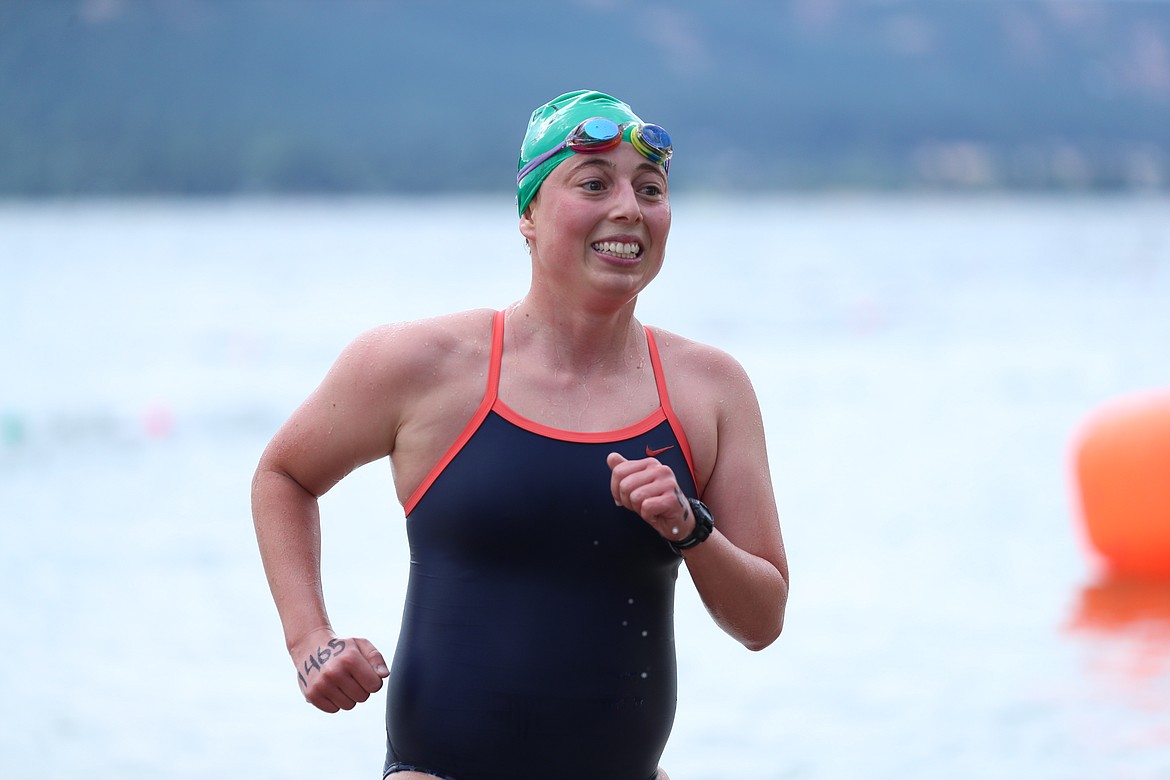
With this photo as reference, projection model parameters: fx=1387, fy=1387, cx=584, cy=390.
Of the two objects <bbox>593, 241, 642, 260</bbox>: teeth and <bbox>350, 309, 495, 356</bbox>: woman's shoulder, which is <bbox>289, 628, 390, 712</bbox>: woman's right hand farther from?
<bbox>593, 241, 642, 260</bbox>: teeth

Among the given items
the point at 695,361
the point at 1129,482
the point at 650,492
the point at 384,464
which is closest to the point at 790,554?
the point at 1129,482

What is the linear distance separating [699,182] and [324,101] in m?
27.9

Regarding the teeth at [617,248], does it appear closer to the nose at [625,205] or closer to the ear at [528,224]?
the nose at [625,205]

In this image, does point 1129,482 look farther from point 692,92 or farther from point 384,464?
point 692,92

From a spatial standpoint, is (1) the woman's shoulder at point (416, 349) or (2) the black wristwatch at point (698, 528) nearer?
(2) the black wristwatch at point (698, 528)

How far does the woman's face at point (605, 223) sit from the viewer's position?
2.36 metres

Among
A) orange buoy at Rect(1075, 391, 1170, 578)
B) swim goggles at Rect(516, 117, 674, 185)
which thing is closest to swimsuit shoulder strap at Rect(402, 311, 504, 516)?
swim goggles at Rect(516, 117, 674, 185)

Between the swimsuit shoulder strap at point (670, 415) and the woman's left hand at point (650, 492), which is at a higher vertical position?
the swimsuit shoulder strap at point (670, 415)

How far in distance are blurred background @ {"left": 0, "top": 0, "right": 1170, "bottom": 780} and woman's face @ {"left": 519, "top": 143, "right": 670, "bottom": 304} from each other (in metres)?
4.23

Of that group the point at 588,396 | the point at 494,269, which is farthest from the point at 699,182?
the point at 588,396

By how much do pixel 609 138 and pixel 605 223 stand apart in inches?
5.8

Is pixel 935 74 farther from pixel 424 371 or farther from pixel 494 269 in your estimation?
pixel 424 371

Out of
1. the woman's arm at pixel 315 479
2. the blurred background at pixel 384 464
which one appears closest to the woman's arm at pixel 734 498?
the woman's arm at pixel 315 479

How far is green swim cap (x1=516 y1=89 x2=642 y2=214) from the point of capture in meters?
2.43
